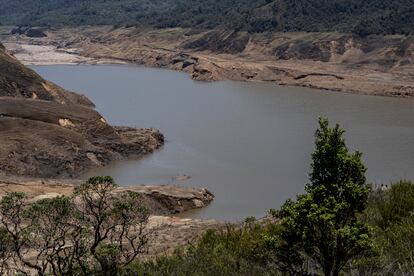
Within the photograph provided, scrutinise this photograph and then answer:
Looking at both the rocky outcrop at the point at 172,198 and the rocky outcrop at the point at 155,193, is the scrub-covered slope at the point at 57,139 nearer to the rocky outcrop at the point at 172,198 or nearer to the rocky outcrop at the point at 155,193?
the rocky outcrop at the point at 155,193

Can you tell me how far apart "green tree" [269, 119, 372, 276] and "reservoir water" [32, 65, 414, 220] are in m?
13.1

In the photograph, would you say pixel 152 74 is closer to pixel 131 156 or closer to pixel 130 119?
pixel 130 119

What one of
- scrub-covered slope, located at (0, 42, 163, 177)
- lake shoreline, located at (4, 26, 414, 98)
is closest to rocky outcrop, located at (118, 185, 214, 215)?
scrub-covered slope, located at (0, 42, 163, 177)

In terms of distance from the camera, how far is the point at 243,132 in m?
40.1

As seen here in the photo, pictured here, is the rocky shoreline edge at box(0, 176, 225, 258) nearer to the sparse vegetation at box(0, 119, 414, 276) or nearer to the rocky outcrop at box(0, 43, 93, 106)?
the sparse vegetation at box(0, 119, 414, 276)

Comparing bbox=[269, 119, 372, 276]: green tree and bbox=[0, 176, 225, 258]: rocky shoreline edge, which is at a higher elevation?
bbox=[269, 119, 372, 276]: green tree

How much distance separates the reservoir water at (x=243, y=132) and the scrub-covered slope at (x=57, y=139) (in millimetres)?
1203

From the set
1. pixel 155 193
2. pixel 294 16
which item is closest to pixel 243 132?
pixel 155 193

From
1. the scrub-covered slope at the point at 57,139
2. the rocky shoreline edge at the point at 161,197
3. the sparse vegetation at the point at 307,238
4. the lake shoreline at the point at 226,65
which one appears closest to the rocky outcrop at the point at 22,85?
the scrub-covered slope at the point at 57,139

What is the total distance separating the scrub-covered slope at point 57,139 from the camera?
3044 cm

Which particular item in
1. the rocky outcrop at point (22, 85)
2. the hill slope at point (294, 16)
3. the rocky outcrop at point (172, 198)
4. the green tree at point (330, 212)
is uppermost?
the hill slope at point (294, 16)

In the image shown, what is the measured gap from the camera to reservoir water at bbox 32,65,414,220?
2842 centimetres

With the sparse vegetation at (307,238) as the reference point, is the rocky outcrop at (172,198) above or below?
below

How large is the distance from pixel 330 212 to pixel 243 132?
97.5 ft
